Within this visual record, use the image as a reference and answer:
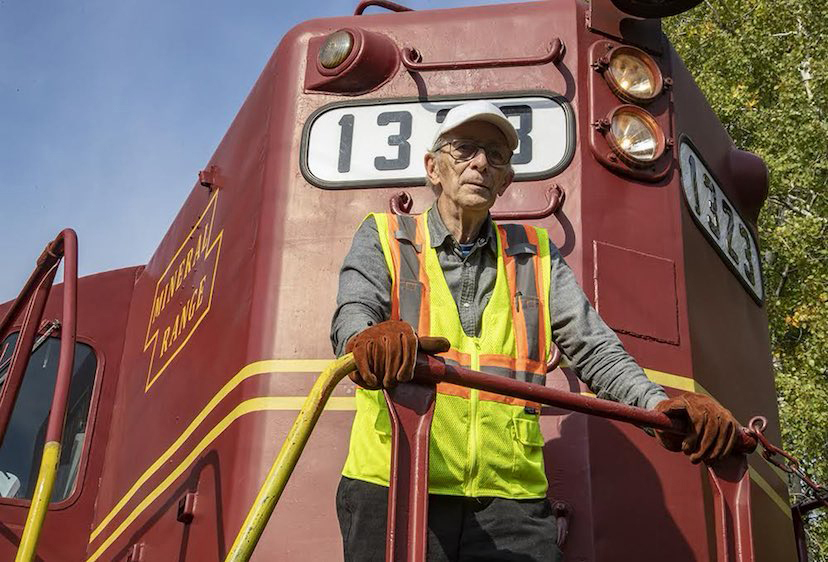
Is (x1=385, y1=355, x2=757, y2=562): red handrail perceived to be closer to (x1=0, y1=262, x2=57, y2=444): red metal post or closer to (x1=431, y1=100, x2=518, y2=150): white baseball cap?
(x1=431, y1=100, x2=518, y2=150): white baseball cap

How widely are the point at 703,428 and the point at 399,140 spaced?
1659 mm

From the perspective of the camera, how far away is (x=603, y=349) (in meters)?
2.34

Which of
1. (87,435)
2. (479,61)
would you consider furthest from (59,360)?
(479,61)

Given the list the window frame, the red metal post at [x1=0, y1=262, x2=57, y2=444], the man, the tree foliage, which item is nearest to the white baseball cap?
the man

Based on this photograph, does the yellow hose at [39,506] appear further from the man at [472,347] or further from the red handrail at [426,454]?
the red handrail at [426,454]

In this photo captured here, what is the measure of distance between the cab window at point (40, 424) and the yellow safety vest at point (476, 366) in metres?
2.58

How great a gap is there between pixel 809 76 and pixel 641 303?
35.2ft

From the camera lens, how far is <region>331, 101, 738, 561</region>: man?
6.70 feet

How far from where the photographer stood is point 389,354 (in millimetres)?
1755

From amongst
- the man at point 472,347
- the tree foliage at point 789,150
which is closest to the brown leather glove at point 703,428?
the man at point 472,347

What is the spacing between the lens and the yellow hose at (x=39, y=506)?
258cm

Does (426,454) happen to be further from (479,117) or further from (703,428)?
(479,117)

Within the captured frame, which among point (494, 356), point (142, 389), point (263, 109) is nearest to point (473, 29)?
point (263, 109)

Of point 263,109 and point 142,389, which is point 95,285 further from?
point 263,109
